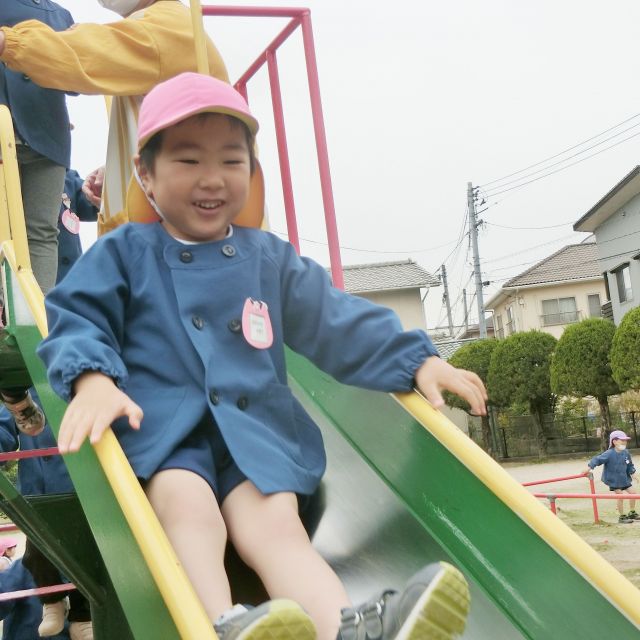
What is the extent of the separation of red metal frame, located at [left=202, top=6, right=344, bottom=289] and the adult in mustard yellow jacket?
1.27 ft

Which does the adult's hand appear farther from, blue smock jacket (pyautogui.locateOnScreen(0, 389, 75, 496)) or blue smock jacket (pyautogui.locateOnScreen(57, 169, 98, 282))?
blue smock jacket (pyautogui.locateOnScreen(0, 389, 75, 496))

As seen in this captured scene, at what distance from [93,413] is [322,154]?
191 centimetres

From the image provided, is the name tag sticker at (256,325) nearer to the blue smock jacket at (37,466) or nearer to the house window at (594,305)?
the blue smock jacket at (37,466)

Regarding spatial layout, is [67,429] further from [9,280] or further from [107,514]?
[9,280]

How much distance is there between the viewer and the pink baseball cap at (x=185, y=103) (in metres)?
1.92

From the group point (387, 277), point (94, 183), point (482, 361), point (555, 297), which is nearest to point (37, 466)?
point (94, 183)

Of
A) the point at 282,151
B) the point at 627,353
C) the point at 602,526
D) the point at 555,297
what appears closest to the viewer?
the point at 282,151

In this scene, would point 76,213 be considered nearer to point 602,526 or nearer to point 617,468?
point 602,526

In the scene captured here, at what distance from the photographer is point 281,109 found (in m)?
3.61

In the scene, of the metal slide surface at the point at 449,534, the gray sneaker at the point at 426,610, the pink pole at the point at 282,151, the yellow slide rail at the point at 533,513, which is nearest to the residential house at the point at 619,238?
the pink pole at the point at 282,151

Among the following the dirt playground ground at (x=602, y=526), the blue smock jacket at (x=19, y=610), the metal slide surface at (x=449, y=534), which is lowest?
the dirt playground ground at (x=602, y=526)

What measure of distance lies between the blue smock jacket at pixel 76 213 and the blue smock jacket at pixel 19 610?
4.90 feet

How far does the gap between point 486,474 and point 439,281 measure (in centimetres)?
3331

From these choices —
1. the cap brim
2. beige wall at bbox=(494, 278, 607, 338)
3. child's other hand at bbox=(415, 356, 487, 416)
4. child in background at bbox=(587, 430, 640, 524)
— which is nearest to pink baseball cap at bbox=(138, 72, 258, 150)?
the cap brim
